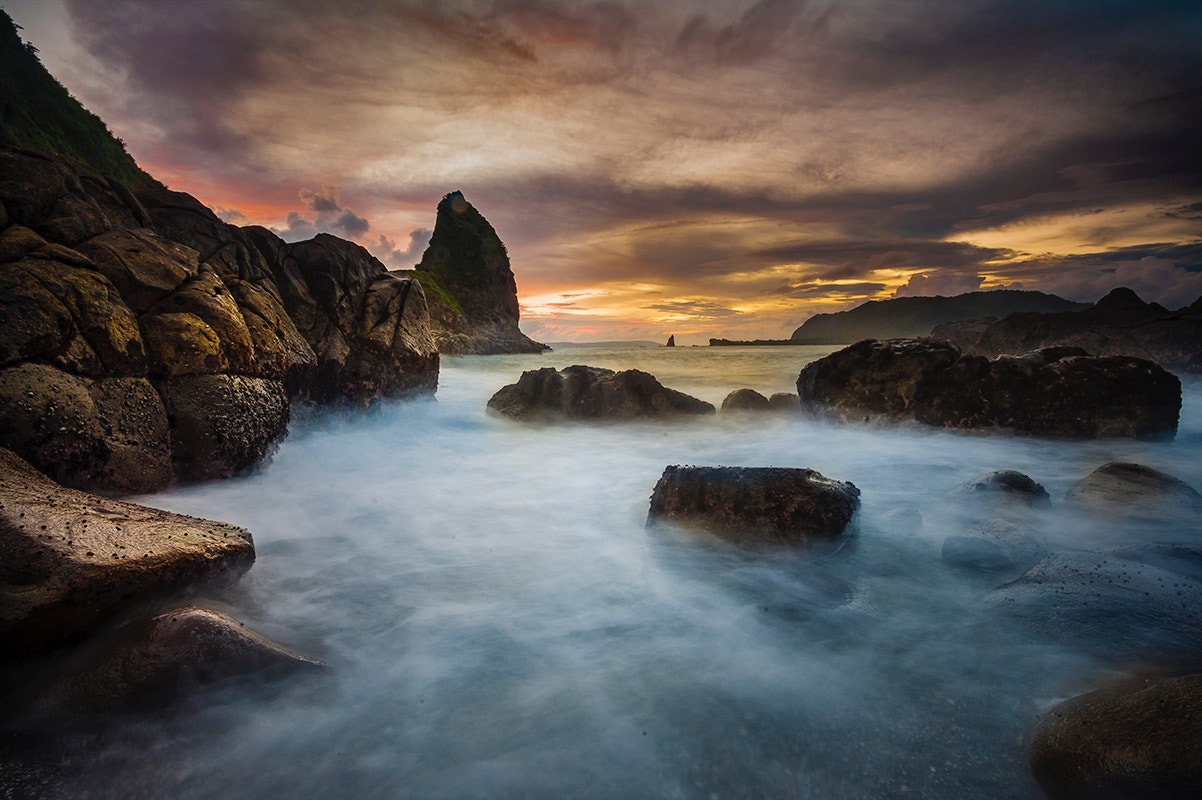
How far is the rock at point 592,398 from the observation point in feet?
41.7

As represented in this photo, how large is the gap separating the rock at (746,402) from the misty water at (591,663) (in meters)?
6.53

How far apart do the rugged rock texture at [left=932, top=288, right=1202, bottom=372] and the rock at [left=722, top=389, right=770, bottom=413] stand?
1396 centimetres

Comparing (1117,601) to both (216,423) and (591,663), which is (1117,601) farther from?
(216,423)

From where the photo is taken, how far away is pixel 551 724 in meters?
2.73

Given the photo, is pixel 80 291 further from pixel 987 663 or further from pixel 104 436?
pixel 987 663

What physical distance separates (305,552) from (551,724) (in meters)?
3.42

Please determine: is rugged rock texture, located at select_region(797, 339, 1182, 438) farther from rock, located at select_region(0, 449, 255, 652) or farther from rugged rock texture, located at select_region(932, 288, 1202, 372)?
rock, located at select_region(0, 449, 255, 652)

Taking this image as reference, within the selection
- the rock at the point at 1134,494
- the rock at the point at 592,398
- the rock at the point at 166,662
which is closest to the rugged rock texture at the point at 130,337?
the rock at the point at 166,662

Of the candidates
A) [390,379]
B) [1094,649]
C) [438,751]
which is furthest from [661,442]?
[438,751]

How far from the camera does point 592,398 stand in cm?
1282

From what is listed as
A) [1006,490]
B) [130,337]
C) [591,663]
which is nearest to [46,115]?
[130,337]

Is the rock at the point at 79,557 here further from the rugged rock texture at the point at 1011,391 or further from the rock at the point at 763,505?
the rugged rock texture at the point at 1011,391

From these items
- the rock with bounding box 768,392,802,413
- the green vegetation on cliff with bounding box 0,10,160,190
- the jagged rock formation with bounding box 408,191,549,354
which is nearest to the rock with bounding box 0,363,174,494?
the rock with bounding box 768,392,802,413

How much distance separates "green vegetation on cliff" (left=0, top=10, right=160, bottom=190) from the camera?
29859mm
